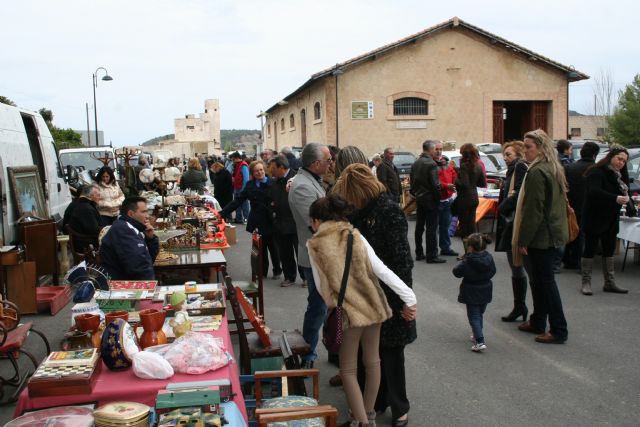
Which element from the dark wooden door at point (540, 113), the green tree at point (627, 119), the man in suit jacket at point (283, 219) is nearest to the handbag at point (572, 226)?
the man in suit jacket at point (283, 219)

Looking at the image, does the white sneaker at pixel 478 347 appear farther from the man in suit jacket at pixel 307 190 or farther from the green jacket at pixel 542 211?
the man in suit jacket at pixel 307 190

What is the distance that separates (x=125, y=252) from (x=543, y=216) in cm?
363

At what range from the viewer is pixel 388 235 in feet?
13.0

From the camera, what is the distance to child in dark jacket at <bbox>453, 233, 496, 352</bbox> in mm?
5602

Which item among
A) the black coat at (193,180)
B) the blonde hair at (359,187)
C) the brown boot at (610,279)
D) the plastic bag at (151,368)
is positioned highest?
the blonde hair at (359,187)

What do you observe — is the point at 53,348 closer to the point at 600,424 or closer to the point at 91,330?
the point at 91,330

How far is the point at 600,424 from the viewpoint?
4195mm

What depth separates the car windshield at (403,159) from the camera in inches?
825

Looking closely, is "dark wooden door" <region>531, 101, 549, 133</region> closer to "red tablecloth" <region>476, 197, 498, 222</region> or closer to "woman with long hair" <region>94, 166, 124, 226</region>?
"red tablecloth" <region>476, 197, 498, 222</region>

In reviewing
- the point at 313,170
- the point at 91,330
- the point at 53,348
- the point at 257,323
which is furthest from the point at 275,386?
the point at 53,348

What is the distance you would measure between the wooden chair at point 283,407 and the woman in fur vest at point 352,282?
0.88 feet

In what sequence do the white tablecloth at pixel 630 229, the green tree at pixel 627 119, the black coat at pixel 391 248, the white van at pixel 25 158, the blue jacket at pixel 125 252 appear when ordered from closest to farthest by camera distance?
the black coat at pixel 391 248, the blue jacket at pixel 125 252, the white tablecloth at pixel 630 229, the white van at pixel 25 158, the green tree at pixel 627 119

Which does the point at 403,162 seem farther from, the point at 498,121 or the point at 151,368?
the point at 151,368

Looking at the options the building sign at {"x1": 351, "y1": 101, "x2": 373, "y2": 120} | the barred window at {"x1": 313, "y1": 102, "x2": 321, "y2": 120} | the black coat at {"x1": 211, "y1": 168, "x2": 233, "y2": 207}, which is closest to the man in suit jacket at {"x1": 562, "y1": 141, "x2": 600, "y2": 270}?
the black coat at {"x1": 211, "y1": 168, "x2": 233, "y2": 207}
